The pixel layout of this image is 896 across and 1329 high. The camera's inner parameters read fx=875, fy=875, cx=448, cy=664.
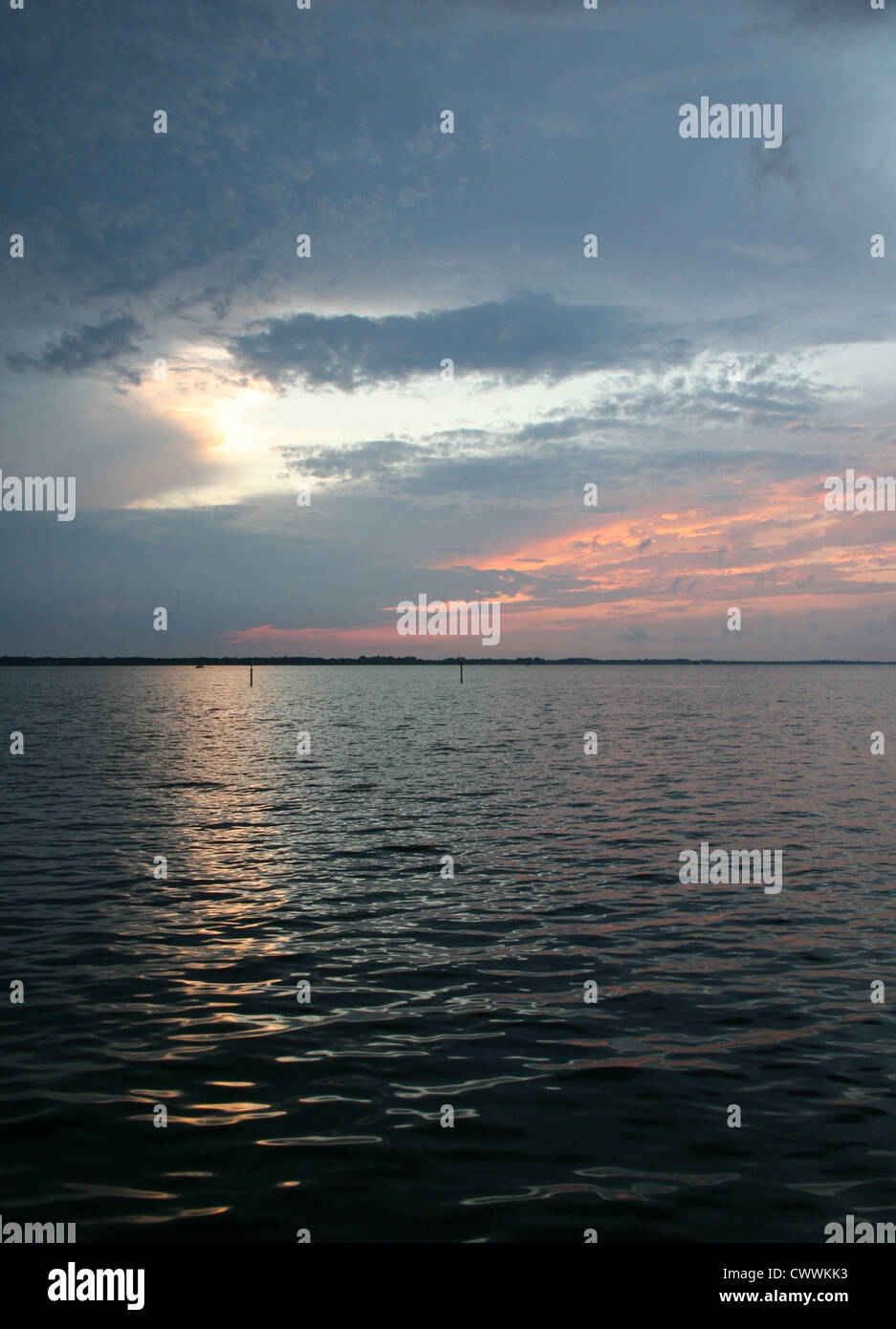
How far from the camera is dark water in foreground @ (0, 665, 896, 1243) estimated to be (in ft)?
30.2

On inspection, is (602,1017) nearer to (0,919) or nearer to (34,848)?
(0,919)

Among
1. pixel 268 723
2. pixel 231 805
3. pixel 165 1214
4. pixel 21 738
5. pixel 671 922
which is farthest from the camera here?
pixel 268 723

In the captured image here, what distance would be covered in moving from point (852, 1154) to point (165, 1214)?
24.6 feet

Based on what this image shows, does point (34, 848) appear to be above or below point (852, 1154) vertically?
above

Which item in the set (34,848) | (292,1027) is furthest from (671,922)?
(34,848)

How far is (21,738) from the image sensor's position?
220 ft

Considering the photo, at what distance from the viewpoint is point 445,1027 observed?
13.6 m

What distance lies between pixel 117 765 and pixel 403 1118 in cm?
4355

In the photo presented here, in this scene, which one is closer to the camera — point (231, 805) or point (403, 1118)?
point (403, 1118)

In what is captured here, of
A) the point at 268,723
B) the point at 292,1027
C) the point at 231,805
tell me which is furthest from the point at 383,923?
the point at 268,723

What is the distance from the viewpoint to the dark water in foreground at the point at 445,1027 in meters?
9.20
